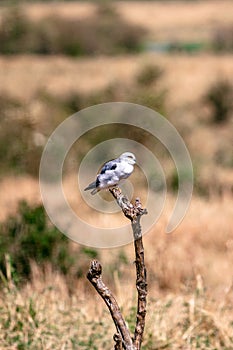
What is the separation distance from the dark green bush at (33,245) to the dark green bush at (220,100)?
14.0 meters

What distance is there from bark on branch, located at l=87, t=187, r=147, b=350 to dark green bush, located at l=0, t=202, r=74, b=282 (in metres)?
2.54

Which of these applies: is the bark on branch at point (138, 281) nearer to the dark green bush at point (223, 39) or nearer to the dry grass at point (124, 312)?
the dry grass at point (124, 312)

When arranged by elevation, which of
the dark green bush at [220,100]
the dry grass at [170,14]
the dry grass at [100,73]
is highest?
the dry grass at [170,14]

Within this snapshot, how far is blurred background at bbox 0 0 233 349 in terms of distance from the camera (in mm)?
4797

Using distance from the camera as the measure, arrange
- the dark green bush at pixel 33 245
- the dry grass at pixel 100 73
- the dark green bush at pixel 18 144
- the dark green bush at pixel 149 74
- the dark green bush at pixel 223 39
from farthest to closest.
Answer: the dark green bush at pixel 223 39 → the dry grass at pixel 100 73 → the dark green bush at pixel 149 74 → the dark green bush at pixel 18 144 → the dark green bush at pixel 33 245

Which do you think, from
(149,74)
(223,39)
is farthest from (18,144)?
(223,39)

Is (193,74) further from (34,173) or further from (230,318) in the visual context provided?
(230,318)

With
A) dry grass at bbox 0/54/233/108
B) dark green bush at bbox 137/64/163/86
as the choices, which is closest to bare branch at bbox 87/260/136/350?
dry grass at bbox 0/54/233/108

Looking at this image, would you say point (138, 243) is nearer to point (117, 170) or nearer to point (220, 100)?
point (117, 170)

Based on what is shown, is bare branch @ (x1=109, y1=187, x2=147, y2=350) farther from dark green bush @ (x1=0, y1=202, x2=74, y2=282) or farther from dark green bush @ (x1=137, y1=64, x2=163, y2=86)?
dark green bush @ (x1=137, y1=64, x2=163, y2=86)

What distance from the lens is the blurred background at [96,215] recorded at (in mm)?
4797

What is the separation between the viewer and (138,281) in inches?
127

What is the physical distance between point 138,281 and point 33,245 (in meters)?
2.94

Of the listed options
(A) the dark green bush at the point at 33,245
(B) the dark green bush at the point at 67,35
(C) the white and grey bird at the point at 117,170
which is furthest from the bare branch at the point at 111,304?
(B) the dark green bush at the point at 67,35
